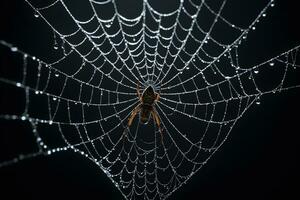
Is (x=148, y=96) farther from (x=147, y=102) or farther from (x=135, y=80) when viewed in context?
(x=135, y=80)

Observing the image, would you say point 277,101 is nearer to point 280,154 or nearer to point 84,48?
point 280,154

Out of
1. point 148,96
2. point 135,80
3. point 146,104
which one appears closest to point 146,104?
point 146,104

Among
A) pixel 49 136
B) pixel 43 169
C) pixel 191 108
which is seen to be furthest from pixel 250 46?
pixel 43 169

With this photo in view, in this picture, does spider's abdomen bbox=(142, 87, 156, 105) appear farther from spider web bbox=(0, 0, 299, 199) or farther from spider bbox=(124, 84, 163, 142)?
spider web bbox=(0, 0, 299, 199)

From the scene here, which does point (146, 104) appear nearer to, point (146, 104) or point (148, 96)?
point (146, 104)

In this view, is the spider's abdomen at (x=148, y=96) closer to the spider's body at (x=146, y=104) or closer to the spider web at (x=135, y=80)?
the spider's body at (x=146, y=104)

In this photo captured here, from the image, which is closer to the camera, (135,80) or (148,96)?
(148,96)

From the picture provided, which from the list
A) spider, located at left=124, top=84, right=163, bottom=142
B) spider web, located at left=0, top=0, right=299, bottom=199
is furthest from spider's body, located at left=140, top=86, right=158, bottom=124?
spider web, located at left=0, top=0, right=299, bottom=199

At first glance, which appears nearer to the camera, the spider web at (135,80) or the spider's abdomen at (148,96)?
the spider's abdomen at (148,96)

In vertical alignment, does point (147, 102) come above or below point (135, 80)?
below

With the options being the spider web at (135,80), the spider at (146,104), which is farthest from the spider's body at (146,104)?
the spider web at (135,80)

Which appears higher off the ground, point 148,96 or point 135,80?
point 135,80
